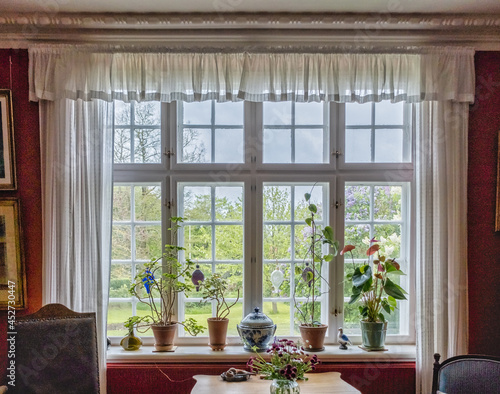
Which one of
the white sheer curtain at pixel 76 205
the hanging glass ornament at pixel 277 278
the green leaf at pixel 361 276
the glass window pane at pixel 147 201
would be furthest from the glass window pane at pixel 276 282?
the white sheer curtain at pixel 76 205

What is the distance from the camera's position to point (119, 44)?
3.23 metres

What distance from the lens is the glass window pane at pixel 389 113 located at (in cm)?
349

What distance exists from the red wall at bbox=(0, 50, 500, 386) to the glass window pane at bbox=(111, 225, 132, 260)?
47 cm

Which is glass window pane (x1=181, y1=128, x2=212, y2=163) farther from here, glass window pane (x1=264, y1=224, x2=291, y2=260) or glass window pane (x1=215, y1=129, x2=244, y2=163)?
glass window pane (x1=264, y1=224, x2=291, y2=260)

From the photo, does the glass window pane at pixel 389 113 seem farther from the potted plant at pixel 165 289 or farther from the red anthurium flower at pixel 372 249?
the potted plant at pixel 165 289

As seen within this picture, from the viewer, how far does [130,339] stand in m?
3.28

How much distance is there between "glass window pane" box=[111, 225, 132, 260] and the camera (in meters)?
3.45

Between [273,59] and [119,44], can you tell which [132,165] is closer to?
[119,44]

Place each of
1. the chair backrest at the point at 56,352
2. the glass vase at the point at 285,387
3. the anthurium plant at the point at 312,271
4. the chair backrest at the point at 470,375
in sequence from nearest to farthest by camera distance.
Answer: the glass vase at the point at 285,387 < the chair backrest at the point at 470,375 < the chair backrest at the point at 56,352 < the anthurium plant at the point at 312,271

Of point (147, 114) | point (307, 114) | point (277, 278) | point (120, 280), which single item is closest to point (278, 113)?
point (307, 114)

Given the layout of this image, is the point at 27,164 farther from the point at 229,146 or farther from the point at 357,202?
the point at 357,202

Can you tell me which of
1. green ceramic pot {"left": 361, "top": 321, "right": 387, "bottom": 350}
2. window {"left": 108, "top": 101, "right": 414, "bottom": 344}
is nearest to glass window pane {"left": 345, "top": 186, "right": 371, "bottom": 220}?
window {"left": 108, "top": 101, "right": 414, "bottom": 344}

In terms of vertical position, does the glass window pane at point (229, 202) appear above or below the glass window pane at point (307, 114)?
below

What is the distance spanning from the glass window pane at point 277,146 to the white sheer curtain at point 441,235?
0.86 meters
